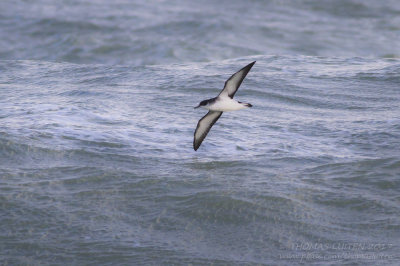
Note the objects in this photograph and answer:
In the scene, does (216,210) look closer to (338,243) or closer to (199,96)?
(338,243)

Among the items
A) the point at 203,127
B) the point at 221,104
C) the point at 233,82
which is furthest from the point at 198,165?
the point at 233,82

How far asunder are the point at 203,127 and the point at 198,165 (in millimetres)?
813

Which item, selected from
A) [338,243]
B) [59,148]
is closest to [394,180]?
[338,243]

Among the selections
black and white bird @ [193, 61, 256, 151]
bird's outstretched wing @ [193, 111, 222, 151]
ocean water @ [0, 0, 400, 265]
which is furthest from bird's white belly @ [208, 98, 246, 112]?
ocean water @ [0, 0, 400, 265]

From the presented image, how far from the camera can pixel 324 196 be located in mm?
8172

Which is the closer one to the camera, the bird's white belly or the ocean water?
the ocean water

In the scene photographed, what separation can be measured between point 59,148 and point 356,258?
16.2 feet

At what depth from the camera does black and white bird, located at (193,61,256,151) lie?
8.73 metres

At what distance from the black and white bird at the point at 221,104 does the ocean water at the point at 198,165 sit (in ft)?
0.96

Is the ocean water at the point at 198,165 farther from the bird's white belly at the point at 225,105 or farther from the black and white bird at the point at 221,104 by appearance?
the bird's white belly at the point at 225,105

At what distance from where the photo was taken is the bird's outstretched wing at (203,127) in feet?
31.5

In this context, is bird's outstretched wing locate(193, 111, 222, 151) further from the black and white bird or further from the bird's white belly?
the bird's white belly

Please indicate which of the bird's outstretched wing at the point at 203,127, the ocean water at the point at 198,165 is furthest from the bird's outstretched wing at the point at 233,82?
the ocean water at the point at 198,165

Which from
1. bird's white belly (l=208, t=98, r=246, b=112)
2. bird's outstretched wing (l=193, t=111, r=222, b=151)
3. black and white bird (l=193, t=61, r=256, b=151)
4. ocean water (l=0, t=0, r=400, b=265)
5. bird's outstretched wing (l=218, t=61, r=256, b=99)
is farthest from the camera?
bird's outstretched wing (l=193, t=111, r=222, b=151)
